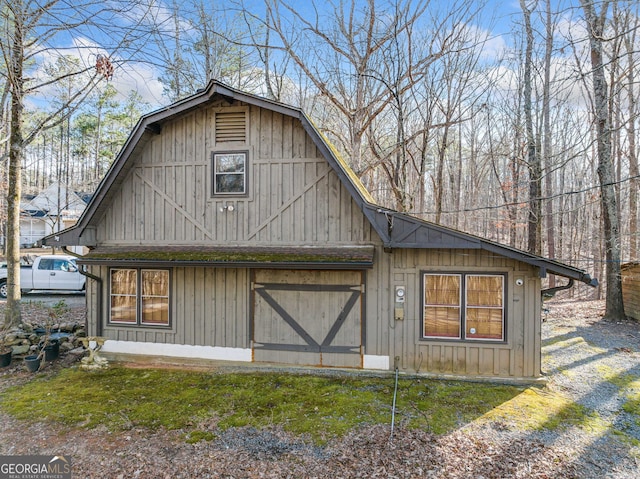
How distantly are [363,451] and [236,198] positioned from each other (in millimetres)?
5308

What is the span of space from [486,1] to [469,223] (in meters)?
13.8

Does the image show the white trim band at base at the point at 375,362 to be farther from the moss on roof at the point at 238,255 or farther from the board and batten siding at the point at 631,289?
the board and batten siding at the point at 631,289

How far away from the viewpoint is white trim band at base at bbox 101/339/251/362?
755 centimetres

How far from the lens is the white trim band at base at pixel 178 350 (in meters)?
7.55

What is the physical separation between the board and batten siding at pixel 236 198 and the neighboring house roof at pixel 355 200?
0.31 metres

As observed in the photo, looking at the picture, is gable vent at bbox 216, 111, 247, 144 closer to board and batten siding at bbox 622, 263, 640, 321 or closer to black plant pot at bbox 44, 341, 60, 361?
black plant pot at bbox 44, 341, 60, 361

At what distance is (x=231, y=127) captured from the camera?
302 inches

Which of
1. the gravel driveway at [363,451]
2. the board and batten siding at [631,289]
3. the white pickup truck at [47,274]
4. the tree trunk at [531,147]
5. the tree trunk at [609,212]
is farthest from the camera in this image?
the white pickup truck at [47,274]

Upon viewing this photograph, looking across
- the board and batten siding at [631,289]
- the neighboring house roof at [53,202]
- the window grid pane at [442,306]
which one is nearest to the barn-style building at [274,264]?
the window grid pane at [442,306]

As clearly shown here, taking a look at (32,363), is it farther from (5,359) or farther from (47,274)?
(47,274)

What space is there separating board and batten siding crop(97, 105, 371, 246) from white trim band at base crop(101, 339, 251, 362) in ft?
7.56

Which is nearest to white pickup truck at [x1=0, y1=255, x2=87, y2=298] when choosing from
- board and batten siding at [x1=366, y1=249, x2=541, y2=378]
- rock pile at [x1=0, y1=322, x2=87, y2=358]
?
rock pile at [x1=0, y1=322, x2=87, y2=358]

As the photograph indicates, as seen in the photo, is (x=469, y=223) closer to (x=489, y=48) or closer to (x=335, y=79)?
(x=489, y=48)

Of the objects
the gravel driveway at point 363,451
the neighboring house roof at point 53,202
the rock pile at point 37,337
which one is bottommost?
the gravel driveway at point 363,451
